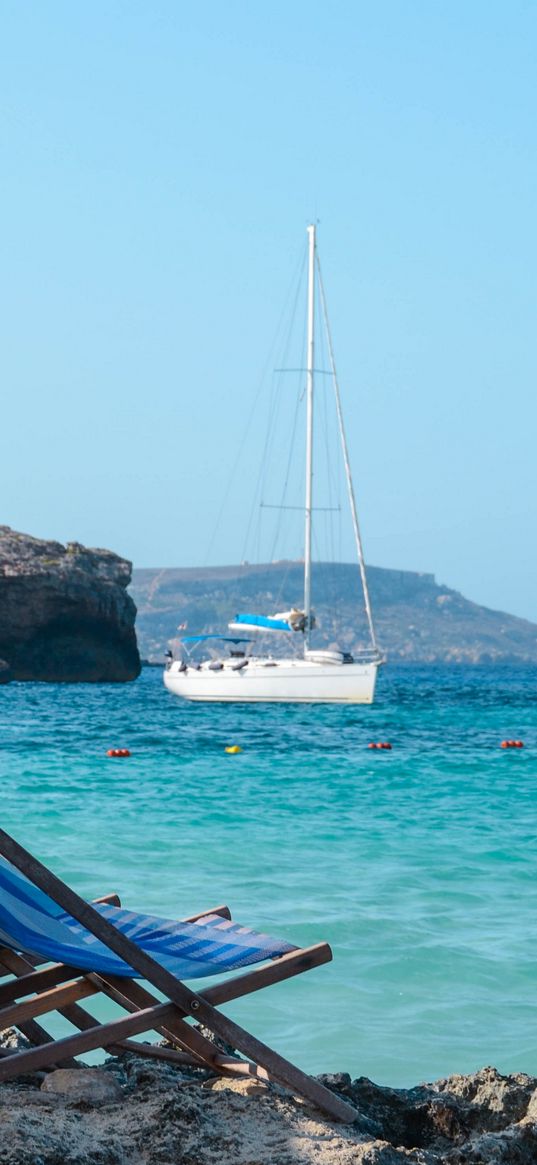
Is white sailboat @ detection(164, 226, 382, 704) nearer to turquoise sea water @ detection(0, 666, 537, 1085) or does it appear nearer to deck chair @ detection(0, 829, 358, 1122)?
turquoise sea water @ detection(0, 666, 537, 1085)

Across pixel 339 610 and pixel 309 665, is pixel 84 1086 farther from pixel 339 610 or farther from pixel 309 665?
pixel 339 610

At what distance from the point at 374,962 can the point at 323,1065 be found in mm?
1722

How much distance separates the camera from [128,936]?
3.89 m

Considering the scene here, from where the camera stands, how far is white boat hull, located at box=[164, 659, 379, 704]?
3638 centimetres

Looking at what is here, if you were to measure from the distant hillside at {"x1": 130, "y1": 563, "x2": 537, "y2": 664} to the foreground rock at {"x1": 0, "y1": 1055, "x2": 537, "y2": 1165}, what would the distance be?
145 m

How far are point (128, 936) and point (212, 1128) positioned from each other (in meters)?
0.65

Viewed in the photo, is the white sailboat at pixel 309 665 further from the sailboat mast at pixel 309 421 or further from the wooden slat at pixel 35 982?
the wooden slat at pixel 35 982

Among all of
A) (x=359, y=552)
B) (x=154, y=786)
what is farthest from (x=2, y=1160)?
(x=359, y=552)

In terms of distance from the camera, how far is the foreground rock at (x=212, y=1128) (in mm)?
3277

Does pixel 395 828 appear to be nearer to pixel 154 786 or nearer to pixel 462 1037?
pixel 154 786

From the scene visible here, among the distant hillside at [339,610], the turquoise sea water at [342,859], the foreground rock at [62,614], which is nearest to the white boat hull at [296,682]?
the turquoise sea water at [342,859]

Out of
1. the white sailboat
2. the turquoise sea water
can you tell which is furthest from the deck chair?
the white sailboat

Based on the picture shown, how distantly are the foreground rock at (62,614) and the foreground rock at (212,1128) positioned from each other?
58015 mm

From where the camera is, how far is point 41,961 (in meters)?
4.22
